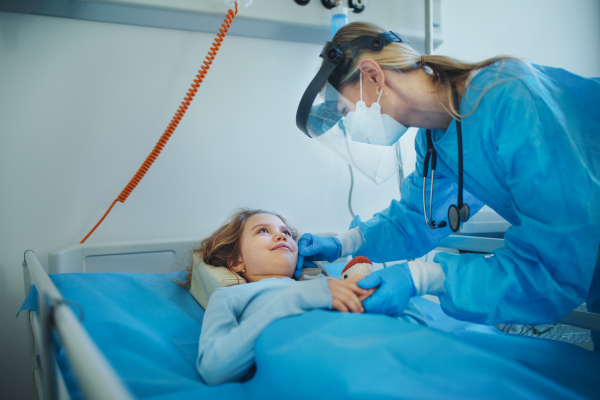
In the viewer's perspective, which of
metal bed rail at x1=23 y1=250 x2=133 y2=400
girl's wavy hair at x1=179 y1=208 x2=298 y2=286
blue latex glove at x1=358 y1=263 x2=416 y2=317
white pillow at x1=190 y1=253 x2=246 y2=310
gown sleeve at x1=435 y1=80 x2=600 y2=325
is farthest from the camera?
girl's wavy hair at x1=179 y1=208 x2=298 y2=286

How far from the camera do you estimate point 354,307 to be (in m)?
0.98

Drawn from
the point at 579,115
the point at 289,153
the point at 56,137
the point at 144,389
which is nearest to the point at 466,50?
the point at 289,153

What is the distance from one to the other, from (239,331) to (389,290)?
38 centimetres

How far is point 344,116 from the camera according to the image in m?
1.25

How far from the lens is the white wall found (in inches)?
63.1

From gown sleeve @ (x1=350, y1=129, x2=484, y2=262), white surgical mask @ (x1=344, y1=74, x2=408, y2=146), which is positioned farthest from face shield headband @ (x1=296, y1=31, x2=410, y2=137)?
gown sleeve @ (x1=350, y1=129, x2=484, y2=262)

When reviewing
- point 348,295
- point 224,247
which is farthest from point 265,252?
point 348,295

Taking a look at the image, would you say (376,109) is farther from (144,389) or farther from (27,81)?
(27,81)

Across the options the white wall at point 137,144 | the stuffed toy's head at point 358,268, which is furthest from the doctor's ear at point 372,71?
the white wall at point 137,144

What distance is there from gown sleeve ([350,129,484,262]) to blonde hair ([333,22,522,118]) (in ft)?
1.10

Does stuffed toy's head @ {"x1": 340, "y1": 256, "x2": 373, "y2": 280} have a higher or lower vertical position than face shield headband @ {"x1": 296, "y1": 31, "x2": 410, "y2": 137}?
lower

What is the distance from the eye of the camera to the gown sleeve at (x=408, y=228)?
1511 mm

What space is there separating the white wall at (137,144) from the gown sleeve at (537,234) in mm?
1203

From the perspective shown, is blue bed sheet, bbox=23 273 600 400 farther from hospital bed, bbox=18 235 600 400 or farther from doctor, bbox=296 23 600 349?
doctor, bbox=296 23 600 349
